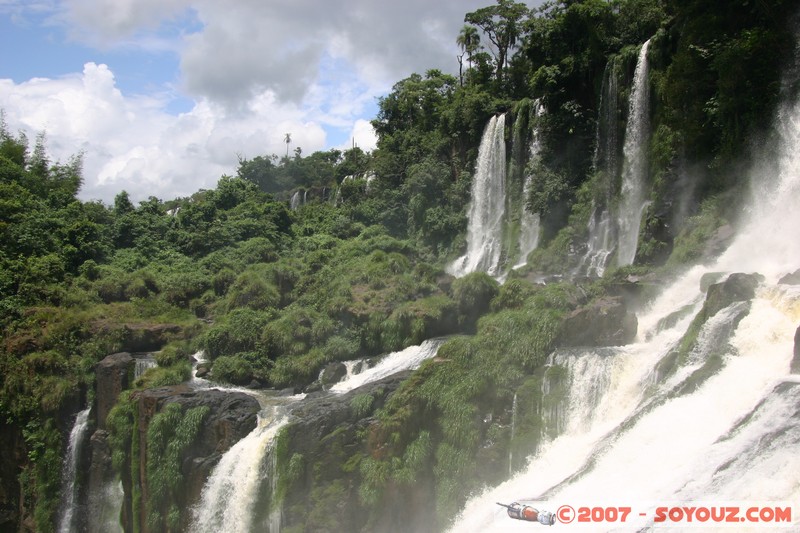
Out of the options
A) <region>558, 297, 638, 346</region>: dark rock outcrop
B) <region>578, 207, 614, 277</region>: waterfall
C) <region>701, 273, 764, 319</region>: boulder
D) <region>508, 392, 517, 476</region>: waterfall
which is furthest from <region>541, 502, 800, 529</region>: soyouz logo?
<region>578, 207, 614, 277</region>: waterfall

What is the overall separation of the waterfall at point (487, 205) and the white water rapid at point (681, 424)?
1498 centimetres

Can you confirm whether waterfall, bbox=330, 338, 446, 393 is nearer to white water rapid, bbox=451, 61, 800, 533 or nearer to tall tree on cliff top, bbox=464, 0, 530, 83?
white water rapid, bbox=451, 61, 800, 533

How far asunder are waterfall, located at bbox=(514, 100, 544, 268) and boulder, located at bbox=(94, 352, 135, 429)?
669 inches

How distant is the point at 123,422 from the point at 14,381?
5335 millimetres

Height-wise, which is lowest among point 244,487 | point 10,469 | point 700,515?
point 10,469

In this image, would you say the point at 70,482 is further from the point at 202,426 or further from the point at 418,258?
the point at 418,258

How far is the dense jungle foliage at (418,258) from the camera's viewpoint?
17.0 m

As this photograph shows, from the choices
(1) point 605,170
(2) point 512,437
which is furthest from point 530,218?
(2) point 512,437

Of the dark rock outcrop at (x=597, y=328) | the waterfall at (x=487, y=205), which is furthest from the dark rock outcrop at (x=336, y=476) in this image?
the waterfall at (x=487, y=205)

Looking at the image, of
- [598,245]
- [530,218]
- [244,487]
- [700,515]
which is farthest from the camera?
[530,218]

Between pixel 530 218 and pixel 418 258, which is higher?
pixel 530 218

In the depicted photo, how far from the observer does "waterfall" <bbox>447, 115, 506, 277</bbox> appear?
31859mm

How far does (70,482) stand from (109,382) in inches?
130

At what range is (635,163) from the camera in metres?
24.2
